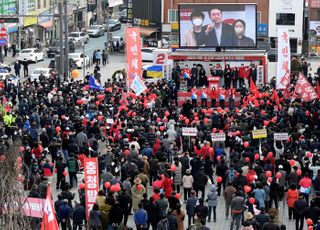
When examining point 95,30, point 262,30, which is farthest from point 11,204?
point 95,30

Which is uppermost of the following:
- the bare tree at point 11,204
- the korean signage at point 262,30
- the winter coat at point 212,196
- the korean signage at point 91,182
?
the korean signage at point 262,30

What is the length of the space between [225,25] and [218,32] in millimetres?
447

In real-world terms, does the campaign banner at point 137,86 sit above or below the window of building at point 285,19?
below

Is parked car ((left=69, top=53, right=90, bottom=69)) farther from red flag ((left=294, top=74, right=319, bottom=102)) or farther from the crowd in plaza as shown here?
red flag ((left=294, top=74, right=319, bottom=102))

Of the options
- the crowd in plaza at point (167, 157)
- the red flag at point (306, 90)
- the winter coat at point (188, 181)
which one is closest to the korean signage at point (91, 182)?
the crowd in plaza at point (167, 157)

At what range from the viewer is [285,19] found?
6825cm

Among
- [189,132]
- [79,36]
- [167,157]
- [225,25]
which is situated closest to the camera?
[167,157]

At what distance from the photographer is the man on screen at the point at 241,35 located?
159 feet

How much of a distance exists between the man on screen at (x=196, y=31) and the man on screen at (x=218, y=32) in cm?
27

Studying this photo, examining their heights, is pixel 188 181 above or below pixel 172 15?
below

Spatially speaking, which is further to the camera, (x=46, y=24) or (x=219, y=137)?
(x=46, y=24)

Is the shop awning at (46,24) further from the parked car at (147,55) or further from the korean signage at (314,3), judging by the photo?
the korean signage at (314,3)

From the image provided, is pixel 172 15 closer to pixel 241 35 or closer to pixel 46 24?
pixel 46 24

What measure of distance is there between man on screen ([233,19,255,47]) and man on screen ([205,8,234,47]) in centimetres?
20
